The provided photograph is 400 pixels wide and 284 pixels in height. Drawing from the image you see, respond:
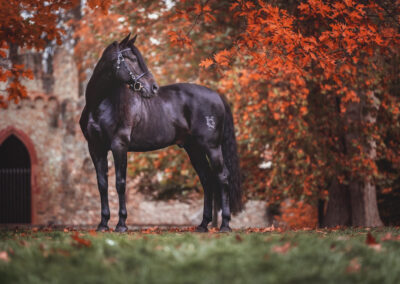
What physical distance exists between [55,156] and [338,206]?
35.8ft

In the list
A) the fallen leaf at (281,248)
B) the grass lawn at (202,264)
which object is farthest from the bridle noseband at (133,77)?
the fallen leaf at (281,248)

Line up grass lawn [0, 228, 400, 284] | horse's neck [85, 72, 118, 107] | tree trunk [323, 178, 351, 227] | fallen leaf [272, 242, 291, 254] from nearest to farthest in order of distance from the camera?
grass lawn [0, 228, 400, 284] < fallen leaf [272, 242, 291, 254] < horse's neck [85, 72, 118, 107] < tree trunk [323, 178, 351, 227]

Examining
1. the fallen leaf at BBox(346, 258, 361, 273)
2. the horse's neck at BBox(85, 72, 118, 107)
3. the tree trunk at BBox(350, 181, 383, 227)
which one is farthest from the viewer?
the tree trunk at BBox(350, 181, 383, 227)

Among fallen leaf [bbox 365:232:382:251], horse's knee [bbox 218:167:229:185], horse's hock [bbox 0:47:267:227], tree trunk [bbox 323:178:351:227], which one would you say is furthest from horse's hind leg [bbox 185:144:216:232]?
horse's hock [bbox 0:47:267:227]

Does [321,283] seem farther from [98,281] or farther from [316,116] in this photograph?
[316,116]

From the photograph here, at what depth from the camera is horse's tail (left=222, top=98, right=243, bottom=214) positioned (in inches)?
257

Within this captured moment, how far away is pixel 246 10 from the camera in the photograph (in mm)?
6688

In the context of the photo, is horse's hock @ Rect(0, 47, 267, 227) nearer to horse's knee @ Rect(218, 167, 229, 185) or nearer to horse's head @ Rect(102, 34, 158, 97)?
horse's knee @ Rect(218, 167, 229, 185)

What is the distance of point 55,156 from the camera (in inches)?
706

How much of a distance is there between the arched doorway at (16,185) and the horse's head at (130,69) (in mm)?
13257

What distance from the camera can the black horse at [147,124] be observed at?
573 cm

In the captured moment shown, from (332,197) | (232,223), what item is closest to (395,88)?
(332,197)

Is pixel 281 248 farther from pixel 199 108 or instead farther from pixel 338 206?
pixel 338 206

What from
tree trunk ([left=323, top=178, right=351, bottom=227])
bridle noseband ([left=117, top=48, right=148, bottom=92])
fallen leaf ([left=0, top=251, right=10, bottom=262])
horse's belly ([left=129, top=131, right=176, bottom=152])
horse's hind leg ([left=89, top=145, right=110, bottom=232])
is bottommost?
tree trunk ([left=323, top=178, right=351, bottom=227])
